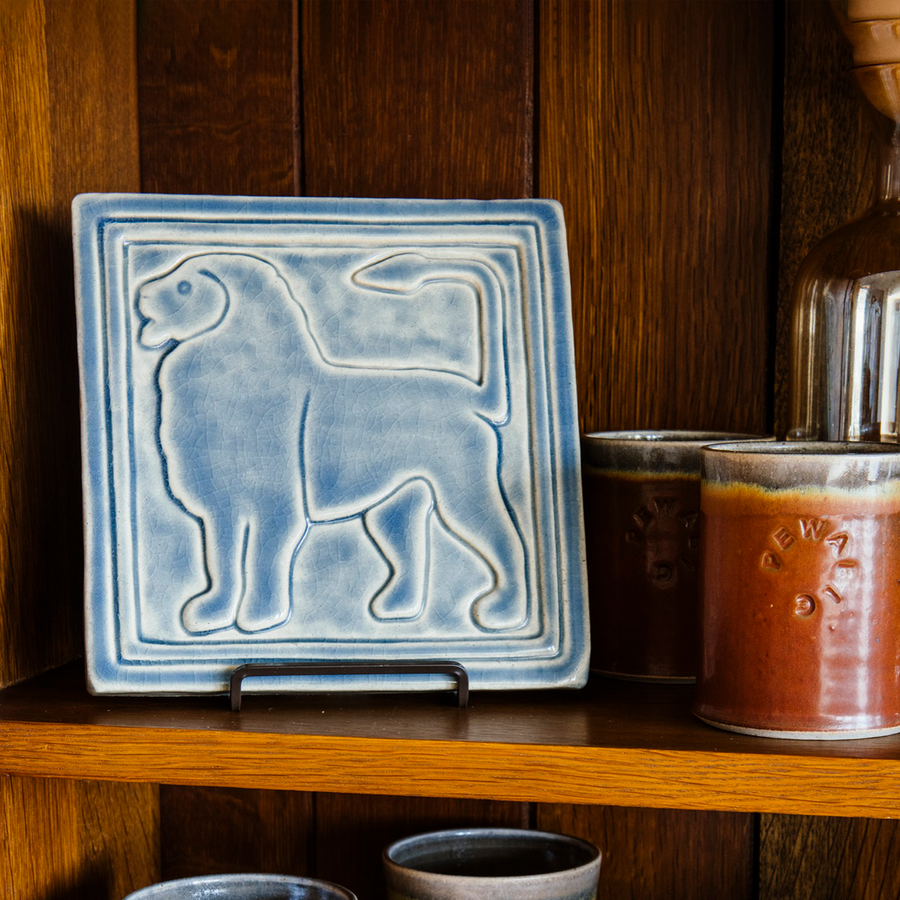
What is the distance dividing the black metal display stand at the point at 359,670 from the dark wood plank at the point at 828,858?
0.79ft

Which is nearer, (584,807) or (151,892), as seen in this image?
(151,892)

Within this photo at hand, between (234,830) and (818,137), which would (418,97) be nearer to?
(818,137)

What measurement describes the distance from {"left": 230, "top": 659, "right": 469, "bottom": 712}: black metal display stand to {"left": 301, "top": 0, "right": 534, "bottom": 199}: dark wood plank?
29 centimetres

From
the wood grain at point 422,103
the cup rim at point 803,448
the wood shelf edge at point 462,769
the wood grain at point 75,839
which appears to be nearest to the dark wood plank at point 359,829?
the wood grain at point 422,103

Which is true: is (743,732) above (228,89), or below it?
below

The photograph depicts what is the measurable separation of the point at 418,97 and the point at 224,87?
122mm

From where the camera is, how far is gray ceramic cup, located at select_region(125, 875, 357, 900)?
22.3 inches

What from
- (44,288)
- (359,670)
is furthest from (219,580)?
(44,288)

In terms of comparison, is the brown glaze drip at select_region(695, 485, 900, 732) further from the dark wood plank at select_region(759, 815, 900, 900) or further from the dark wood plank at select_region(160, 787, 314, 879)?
the dark wood plank at select_region(160, 787, 314, 879)

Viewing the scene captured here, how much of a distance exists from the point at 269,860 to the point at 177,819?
6cm

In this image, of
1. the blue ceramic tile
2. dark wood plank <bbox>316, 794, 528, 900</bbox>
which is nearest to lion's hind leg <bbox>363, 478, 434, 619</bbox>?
the blue ceramic tile

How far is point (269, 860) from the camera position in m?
0.70

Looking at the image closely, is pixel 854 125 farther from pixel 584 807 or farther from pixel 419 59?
pixel 584 807

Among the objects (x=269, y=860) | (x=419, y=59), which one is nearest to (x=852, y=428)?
(x=419, y=59)
